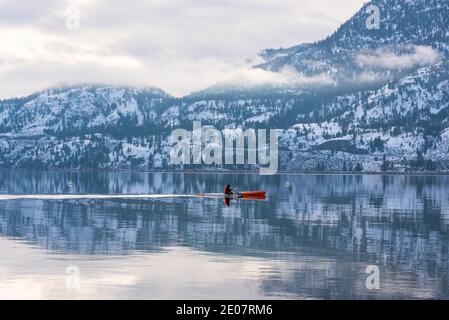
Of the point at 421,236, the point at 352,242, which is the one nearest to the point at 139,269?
the point at 352,242

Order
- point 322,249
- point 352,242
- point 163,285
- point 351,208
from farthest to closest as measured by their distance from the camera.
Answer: point 351,208 < point 352,242 < point 322,249 < point 163,285

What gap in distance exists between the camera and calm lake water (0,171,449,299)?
74.8 meters

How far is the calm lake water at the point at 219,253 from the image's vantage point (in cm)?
7481

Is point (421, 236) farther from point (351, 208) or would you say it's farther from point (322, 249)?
point (351, 208)

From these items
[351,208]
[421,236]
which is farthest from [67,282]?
[351,208]

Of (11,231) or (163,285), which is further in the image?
(11,231)

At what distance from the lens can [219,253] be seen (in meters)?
100

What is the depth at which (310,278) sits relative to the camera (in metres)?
81.1

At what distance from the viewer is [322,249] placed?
344ft

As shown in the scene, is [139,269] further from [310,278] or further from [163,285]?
[310,278]
